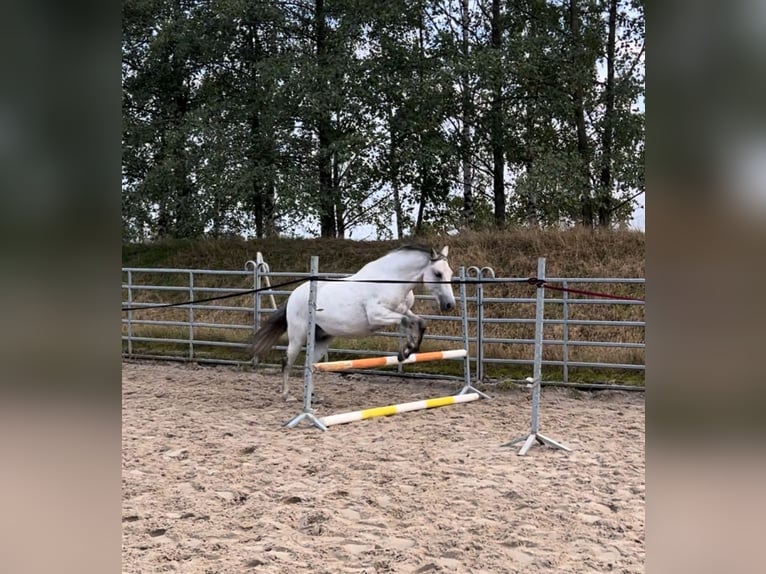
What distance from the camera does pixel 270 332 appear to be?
6320mm

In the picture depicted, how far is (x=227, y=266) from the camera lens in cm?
1184

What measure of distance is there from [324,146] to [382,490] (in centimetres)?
997

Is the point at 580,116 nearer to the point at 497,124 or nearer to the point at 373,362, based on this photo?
the point at 497,124

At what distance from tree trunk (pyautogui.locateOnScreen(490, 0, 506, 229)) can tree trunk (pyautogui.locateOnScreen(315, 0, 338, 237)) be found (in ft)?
9.47

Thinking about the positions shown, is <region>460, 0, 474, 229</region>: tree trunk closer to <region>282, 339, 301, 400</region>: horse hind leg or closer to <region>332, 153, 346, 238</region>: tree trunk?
<region>332, 153, 346, 238</region>: tree trunk

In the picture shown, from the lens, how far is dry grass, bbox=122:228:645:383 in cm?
763

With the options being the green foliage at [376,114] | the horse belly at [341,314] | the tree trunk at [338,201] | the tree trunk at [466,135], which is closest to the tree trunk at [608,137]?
the green foliage at [376,114]

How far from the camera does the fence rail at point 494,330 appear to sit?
6820 millimetres

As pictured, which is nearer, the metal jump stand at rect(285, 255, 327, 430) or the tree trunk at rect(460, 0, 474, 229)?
the metal jump stand at rect(285, 255, 327, 430)

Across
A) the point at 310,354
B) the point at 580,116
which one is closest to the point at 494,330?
the point at 310,354

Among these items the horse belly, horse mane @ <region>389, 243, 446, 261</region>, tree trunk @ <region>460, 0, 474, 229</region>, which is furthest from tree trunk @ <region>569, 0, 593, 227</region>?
the horse belly
